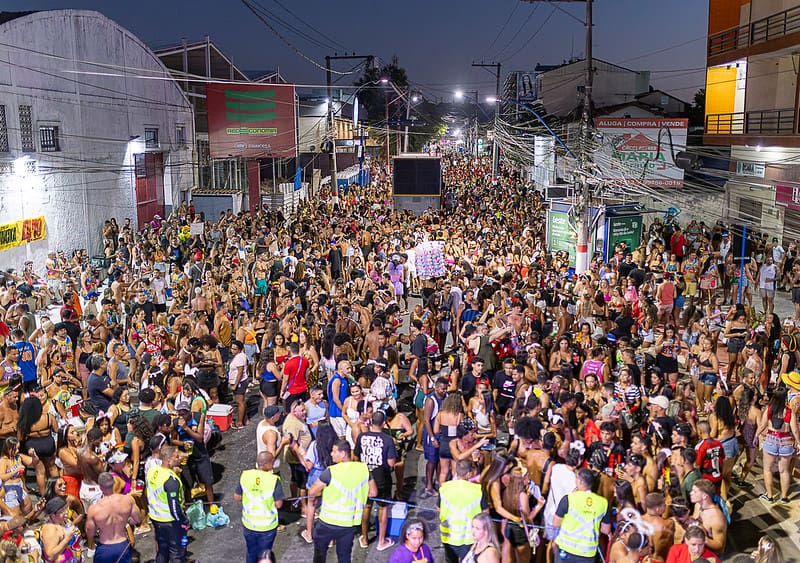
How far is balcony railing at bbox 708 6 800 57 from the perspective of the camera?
2253cm

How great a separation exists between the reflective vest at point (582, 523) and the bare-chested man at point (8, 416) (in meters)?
6.25

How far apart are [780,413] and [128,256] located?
642 inches

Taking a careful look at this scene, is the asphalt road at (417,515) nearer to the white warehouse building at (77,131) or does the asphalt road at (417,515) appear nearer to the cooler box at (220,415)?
the cooler box at (220,415)

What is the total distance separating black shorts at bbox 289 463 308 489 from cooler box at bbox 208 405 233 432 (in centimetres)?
249

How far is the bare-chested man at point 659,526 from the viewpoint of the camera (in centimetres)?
599

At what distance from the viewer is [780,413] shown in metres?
8.48

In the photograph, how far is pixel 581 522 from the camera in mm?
6020

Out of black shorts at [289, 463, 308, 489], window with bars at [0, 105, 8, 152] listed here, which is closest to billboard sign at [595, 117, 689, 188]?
window with bars at [0, 105, 8, 152]

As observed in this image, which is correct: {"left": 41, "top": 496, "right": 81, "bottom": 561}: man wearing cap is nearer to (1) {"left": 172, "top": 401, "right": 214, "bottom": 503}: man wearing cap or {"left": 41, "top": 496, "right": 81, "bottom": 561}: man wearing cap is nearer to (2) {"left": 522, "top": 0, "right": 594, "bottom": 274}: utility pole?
(1) {"left": 172, "top": 401, "right": 214, "bottom": 503}: man wearing cap

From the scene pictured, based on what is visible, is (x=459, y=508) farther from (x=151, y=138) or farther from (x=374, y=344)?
(x=151, y=138)

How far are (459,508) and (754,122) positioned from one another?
23470 millimetres

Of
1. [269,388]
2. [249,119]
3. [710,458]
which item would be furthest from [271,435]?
[249,119]

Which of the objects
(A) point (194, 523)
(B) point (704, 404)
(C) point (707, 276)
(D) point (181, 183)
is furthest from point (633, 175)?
(A) point (194, 523)

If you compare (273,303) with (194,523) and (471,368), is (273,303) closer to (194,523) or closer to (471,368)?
(471,368)
